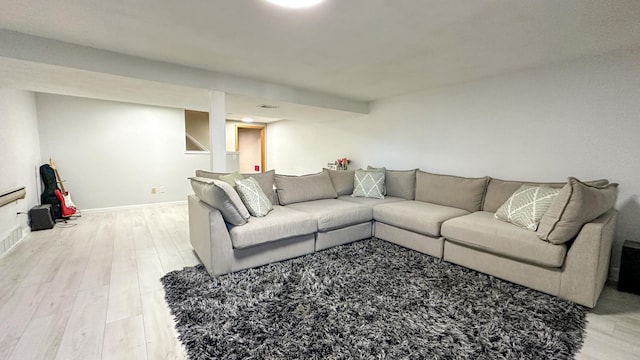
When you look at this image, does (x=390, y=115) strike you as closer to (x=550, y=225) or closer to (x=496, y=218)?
(x=496, y=218)

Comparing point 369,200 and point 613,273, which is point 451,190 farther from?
point 613,273

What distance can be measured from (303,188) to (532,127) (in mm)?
2803

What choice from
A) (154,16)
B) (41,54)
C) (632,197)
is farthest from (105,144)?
(632,197)

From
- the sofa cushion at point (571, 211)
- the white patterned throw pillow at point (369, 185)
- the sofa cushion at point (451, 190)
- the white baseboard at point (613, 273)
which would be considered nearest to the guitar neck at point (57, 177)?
the white patterned throw pillow at point (369, 185)

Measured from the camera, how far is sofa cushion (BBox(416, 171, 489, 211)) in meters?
3.28

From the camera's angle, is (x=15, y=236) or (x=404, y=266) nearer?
(x=404, y=266)

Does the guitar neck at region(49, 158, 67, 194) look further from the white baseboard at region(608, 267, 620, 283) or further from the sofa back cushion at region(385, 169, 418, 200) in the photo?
the white baseboard at region(608, 267, 620, 283)

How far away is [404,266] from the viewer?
2.68m

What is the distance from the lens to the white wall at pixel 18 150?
3.14m

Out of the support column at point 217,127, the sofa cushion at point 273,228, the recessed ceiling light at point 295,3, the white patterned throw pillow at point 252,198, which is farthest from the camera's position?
the support column at point 217,127

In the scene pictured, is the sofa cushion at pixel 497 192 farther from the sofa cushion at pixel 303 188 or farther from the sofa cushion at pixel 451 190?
the sofa cushion at pixel 303 188

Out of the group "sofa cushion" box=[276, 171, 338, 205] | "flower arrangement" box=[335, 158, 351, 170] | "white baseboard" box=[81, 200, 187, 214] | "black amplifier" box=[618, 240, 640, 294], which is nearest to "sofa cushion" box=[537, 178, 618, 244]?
"black amplifier" box=[618, 240, 640, 294]

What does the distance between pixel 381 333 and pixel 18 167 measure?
4748mm

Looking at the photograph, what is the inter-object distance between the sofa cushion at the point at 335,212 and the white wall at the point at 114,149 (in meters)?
3.53
